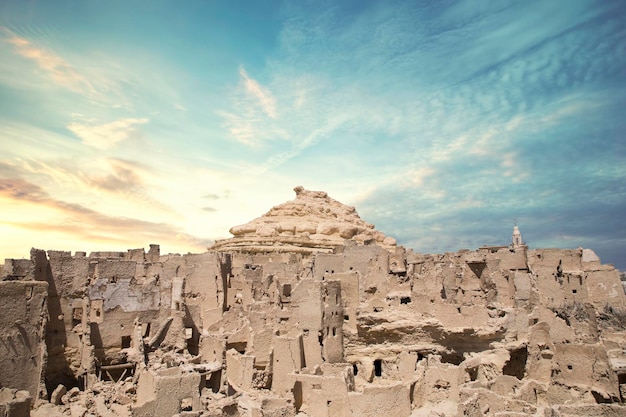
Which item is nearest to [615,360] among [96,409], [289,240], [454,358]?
[454,358]

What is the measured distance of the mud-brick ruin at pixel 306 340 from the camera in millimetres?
18547

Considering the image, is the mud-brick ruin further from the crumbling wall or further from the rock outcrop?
the rock outcrop

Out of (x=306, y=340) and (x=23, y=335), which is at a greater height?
(x=23, y=335)

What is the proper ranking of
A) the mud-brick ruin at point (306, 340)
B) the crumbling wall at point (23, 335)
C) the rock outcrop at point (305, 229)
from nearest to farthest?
the crumbling wall at point (23, 335), the mud-brick ruin at point (306, 340), the rock outcrop at point (305, 229)

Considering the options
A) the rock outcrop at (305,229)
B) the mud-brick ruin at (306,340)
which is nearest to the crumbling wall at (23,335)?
the mud-brick ruin at (306,340)

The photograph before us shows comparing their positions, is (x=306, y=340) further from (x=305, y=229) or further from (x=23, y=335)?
(x=305, y=229)

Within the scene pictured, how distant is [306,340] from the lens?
948 inches

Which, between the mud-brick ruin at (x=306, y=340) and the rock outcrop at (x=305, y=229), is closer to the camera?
the mud-brick ruin at (x=306, y=340)

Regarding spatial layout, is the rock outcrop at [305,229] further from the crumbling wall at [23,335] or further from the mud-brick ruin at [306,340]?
the crumbling wall at [23,335]

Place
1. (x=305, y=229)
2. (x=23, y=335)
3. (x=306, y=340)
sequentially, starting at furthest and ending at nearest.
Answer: (x=305, y=229), (x=306, y=340), (x=23, y=335)

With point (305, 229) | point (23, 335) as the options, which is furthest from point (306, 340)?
point (305, 229)

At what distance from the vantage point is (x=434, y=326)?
77.6 ft

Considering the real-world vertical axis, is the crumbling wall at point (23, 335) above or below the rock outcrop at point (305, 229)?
below

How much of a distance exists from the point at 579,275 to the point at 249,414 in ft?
73.6
